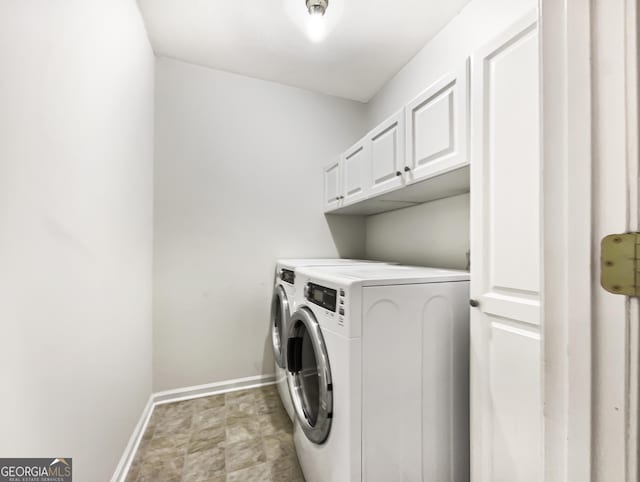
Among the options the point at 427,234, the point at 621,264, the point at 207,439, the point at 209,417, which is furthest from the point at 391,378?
the point at 209,417

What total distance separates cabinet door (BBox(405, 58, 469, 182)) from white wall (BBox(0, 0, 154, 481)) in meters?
1.39

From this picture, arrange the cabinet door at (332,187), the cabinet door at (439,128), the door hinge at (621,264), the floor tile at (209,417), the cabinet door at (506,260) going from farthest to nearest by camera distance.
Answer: the cabinet door at (332,187) → the floor tile at (209,417) → the cabinet door at (439,128) → the cabinet door at (506,260) → the door hinge at (621,264)

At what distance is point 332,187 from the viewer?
93.7 inches

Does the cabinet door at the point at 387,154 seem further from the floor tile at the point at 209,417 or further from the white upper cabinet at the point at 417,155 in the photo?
the floor tile at the point at 209,417

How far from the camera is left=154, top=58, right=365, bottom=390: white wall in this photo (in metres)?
2.11

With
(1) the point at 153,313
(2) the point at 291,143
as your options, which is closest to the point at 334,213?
(2) the point at 291,143

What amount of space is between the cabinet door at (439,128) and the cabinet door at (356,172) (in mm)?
427

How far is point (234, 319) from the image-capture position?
7.45ft

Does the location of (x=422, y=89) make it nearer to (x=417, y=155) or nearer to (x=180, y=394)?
(x=417, y=155)

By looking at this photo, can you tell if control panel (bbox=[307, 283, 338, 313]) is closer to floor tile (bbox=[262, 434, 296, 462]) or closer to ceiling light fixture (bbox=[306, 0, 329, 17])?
floor tile (bbox=[262, 434, 296, 462])

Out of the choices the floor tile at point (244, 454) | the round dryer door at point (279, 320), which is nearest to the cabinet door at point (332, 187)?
the round dryer door at point (279, 320)

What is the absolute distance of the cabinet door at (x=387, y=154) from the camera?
152 cm

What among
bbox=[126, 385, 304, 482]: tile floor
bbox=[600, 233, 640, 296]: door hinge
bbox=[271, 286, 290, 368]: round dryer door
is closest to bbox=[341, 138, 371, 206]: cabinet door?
bbox=[271, 286, 290, 368]: round dryer door

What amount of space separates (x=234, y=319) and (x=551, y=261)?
2181 millimetres
